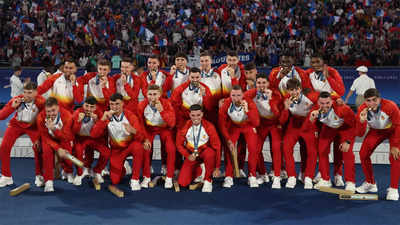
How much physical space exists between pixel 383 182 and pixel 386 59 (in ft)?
26.0

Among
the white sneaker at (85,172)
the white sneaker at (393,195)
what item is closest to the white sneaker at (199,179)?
the white sneaker at (85,172)

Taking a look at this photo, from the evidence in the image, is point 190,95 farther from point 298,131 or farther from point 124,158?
point 298,131

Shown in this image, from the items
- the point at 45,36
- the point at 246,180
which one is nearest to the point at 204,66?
the point at 246,180

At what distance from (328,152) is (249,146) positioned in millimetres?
1142

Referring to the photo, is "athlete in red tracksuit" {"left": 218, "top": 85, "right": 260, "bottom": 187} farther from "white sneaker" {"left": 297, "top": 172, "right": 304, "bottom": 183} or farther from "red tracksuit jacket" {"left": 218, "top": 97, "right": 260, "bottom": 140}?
"white sneaker" {"left": 297, "top": 172, "right": 304, "bottom": 183}

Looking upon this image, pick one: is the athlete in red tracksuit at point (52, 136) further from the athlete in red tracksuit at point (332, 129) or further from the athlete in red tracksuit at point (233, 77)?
the athlete in red tracksuit at point (332, 129)

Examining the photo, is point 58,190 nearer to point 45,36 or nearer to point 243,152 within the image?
point 243,152

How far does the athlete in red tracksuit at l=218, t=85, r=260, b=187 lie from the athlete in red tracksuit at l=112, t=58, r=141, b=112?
1.42 metres

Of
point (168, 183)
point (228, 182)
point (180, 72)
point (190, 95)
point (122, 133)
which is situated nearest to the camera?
point (122, 133)

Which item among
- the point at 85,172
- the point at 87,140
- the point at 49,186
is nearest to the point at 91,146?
the point at 87,140

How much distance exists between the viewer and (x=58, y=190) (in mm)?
7422

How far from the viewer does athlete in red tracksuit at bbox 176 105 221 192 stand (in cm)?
737

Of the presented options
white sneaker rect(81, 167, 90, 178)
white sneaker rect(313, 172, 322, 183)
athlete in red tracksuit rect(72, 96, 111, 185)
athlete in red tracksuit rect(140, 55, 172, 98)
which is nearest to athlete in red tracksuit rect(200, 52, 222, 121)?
athlete in red tracksuit rect(140, 55, 172, 98)

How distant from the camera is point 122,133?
7.46 m
